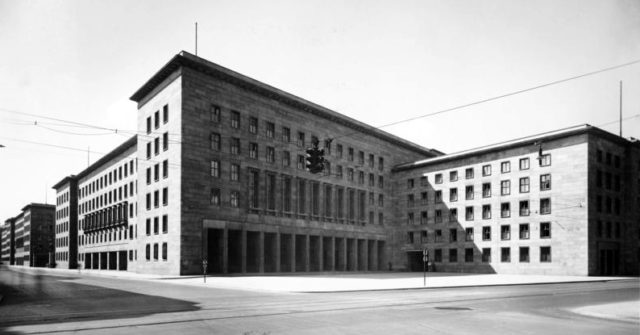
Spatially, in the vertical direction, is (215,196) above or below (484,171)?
below

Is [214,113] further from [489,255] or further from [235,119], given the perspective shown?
[489,255]

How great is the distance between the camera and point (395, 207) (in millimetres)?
71875

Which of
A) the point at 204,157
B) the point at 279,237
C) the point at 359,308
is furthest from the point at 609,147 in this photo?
the point at 359,308

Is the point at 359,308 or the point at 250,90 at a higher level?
the point at 250,90

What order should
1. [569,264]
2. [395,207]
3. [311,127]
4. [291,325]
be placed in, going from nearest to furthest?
[291,325] < [569,264] < [311,127] < [395,207]

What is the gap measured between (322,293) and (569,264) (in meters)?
38.0

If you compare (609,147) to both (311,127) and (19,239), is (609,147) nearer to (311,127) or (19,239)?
(311,127)

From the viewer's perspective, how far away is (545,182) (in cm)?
5409

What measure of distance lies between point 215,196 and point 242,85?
1204 centimetres

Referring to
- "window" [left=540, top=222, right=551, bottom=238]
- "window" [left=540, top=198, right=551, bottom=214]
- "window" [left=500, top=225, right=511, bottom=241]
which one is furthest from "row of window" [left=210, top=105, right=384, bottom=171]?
"window" [left=540, top=222, right=551, bottom=238]

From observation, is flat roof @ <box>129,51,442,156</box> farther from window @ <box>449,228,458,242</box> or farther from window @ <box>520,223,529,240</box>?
window @ <box>520,223,529,240</box>

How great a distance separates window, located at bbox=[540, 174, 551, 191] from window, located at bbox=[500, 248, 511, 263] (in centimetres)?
829

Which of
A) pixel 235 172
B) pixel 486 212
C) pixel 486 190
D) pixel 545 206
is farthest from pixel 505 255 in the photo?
pixel 235 172

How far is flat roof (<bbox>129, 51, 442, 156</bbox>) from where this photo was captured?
151 ft
